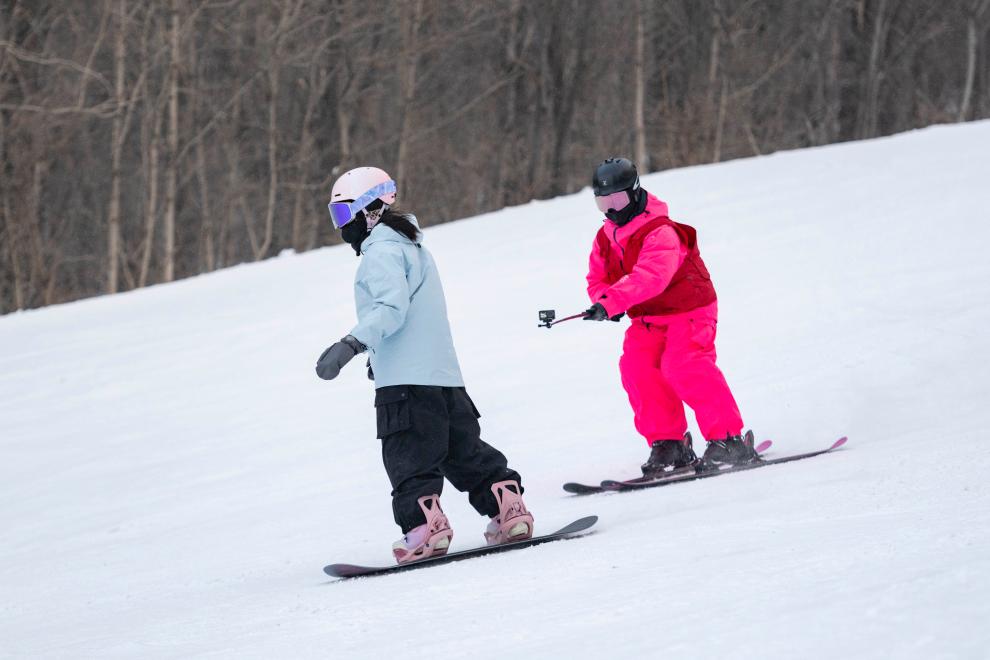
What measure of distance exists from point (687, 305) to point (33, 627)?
3061 millimetres

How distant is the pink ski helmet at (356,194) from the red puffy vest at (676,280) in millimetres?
1411

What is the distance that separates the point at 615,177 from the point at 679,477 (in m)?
1.37

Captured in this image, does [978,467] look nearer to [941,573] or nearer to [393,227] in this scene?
[941,573]

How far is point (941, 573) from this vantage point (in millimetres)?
2611

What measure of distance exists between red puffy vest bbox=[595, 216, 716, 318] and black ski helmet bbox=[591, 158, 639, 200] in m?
0.22

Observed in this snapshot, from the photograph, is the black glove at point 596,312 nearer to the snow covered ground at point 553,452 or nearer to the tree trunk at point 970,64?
the snow covered ground at point 553,452

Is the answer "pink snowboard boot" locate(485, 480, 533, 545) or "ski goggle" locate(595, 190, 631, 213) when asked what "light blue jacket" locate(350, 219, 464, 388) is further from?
"ski goggle" locate(595, 190, 631, 213)

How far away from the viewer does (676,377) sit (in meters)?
5.35

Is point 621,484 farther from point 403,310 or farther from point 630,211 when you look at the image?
point 403,310

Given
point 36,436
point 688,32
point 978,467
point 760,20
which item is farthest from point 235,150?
point 978,467

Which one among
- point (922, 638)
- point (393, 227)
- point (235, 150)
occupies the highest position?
point (235, 150)

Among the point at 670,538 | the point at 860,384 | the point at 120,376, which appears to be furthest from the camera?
the point at 120,376

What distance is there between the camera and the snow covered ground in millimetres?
2861

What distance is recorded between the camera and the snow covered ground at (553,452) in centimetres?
286
